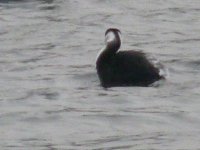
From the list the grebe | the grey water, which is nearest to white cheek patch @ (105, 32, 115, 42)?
the grebe

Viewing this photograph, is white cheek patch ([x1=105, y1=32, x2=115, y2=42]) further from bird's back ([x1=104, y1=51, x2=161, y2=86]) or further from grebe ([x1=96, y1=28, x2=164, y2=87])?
bird's back ([x1=104, y1=51, x2=161, y2=86])

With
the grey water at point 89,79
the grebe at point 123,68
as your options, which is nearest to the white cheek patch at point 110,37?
the grebe at point 123,68

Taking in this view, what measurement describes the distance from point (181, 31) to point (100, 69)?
3584 millimetres

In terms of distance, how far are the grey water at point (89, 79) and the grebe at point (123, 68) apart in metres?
0.17

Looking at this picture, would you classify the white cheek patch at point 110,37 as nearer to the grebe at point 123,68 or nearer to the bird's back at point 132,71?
the grebe at point 123,68

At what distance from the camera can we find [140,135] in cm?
1286

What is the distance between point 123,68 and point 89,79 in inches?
24.9

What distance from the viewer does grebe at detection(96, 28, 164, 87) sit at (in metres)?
15.2

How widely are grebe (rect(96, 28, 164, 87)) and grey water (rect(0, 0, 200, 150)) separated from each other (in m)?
0.17

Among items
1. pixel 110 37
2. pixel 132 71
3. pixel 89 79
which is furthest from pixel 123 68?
pixel 110 37

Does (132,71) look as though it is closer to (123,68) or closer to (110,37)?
(123,68)

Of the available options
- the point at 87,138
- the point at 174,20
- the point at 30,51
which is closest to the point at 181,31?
the point at 174,20

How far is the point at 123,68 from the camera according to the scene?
1552cm

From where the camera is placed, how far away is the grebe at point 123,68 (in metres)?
15.2
